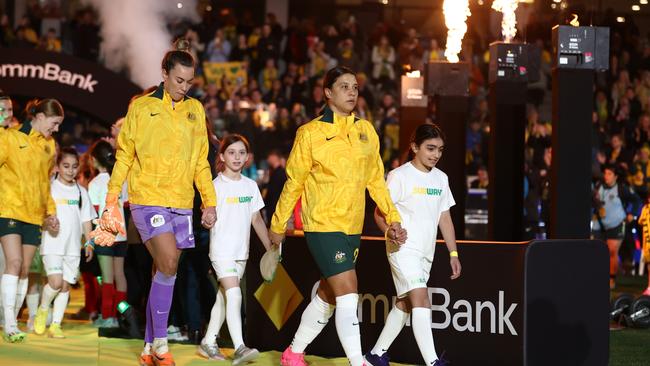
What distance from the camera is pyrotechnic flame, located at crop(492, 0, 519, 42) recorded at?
48.8 ft

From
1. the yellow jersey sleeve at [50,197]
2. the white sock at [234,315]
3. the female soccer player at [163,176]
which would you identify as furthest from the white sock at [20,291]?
the female soccer player at [163,176]

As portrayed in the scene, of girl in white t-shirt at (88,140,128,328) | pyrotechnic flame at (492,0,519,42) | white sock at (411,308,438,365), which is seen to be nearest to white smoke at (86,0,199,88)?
pyrotechnic flame at (492,0,519,42)

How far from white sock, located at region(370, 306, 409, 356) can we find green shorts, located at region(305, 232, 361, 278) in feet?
2.90

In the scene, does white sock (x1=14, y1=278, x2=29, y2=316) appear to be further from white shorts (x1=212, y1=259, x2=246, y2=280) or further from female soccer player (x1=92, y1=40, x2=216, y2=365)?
female soccer player (x1=92, y1=40, x2=216, y2=365)

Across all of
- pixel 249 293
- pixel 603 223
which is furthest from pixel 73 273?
pixel 603 223

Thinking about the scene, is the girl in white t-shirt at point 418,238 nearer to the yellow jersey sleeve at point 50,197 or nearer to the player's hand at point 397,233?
the player's hand at point 397,233

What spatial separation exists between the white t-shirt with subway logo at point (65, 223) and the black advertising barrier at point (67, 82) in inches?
155

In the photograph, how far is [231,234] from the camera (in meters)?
8.94

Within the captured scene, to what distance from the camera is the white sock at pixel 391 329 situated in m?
8.26

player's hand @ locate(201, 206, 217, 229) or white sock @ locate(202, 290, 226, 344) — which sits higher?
player's hand @ locate(201, 206, 217, 229)

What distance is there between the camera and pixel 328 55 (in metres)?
23.4

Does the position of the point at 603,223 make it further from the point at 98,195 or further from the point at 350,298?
the point at 350,298

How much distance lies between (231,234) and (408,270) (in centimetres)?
159

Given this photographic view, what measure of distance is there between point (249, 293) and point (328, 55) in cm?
1409
